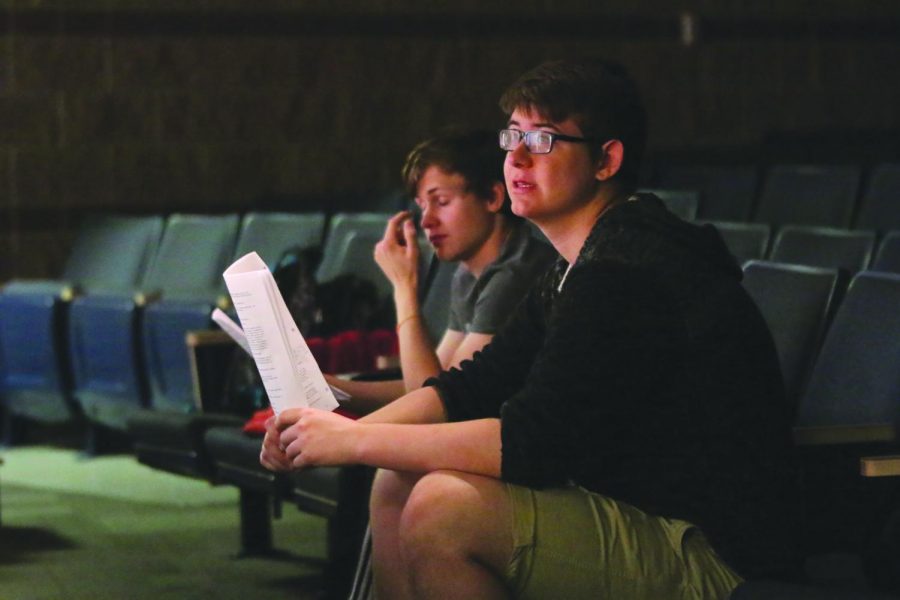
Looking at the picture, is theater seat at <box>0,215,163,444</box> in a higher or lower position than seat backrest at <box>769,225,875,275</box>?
lower

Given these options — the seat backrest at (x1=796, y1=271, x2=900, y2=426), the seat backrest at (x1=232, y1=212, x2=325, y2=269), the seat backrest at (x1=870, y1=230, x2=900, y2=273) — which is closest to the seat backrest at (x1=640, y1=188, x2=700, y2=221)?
the seat backrest at (x1=870, y1=230, x2=900, y2=273)

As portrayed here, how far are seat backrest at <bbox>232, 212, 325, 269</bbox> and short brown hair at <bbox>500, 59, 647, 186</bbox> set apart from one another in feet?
11.3

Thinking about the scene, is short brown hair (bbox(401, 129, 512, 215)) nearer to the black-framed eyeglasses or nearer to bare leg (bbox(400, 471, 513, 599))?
the black-framed eyeglasses

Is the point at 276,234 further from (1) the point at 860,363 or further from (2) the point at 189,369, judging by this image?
(1) the point at 860,363

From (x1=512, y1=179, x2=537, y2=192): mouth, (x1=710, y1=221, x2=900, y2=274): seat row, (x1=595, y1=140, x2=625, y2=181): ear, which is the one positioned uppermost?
(x1=595, y1=140, x2=625, y2=181): ear

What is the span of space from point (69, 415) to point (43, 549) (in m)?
1.80

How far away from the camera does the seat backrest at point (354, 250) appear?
4754 millimetres

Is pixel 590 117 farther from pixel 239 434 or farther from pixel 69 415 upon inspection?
pixel 69 415

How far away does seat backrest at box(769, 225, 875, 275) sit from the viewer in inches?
151

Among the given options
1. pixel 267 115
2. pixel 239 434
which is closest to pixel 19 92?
pixel 267 115

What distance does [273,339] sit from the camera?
2.29 m

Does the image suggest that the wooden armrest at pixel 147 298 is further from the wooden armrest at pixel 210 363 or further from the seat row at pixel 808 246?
the seat row at pixel 808 246

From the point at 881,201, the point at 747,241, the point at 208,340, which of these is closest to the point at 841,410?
the point at 747,241

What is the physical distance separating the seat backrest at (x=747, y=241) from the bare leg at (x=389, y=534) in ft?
5.43
